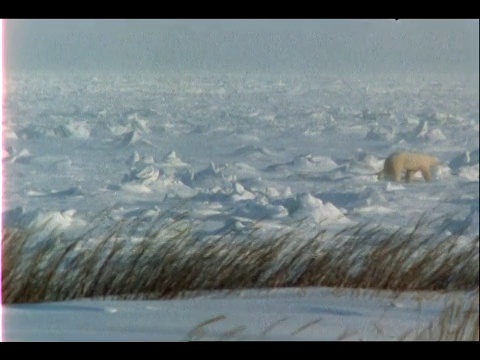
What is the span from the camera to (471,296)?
13.0 feet

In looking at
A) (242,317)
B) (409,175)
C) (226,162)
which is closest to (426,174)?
(409,175)

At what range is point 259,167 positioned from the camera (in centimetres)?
396

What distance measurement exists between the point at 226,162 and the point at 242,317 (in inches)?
23.8

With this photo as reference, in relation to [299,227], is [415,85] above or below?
above

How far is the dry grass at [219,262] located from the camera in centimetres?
397

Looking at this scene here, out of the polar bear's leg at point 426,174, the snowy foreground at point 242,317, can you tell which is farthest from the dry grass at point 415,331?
the polar bear's leg at point 426,174

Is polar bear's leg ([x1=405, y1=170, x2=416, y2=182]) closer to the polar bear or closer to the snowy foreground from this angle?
the polar bear

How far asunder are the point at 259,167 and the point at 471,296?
38.0 inches

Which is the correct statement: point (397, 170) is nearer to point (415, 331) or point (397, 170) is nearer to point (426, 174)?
point (426, 174)

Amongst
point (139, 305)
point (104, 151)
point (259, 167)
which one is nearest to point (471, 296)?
point (259, 167)

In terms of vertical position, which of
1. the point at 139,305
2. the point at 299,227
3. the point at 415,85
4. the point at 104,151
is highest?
the point at 415,85

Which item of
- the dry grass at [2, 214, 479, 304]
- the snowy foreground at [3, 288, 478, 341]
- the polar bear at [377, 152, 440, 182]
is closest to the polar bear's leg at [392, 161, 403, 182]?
the polar bear at [377, 152, 440, 182]

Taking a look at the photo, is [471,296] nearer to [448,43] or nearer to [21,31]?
[448,43]

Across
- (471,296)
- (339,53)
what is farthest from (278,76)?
(471,296)
